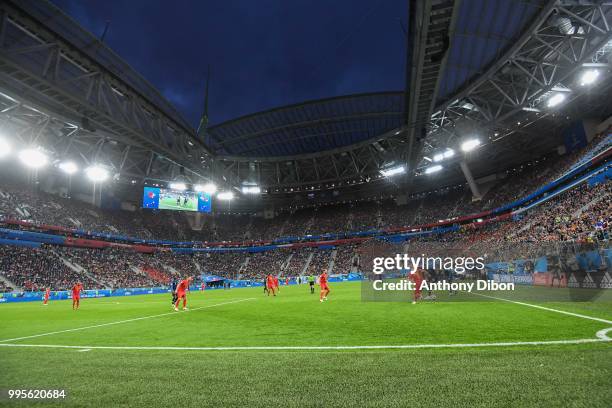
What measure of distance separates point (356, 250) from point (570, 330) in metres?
55.6

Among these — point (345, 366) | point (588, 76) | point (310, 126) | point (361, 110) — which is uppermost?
point (361, 110)

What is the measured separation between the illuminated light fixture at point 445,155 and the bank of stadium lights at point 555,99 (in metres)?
12.7

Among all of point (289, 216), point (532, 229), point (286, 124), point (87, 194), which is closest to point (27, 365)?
point (532, 229)

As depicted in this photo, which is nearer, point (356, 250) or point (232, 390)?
point (232, 390)

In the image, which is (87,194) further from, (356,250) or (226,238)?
(356,250)

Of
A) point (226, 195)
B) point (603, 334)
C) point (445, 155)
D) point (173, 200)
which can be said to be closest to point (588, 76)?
point (445, 155)

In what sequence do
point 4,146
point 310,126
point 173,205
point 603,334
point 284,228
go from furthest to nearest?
point 284,228 → point 173,205 → point 310,126 → point 4,146 → point 603,334

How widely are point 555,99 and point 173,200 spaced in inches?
1945

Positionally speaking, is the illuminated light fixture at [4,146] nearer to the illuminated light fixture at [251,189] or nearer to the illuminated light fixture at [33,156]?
the illuminated light fixture at [33,156]

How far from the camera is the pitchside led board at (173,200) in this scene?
48.0 metres

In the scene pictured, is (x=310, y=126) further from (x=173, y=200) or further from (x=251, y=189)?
(x=173, y=200)

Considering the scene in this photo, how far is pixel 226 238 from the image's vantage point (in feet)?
244

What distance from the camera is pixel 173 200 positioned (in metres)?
49.3

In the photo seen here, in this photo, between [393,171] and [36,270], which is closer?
[36,270]
